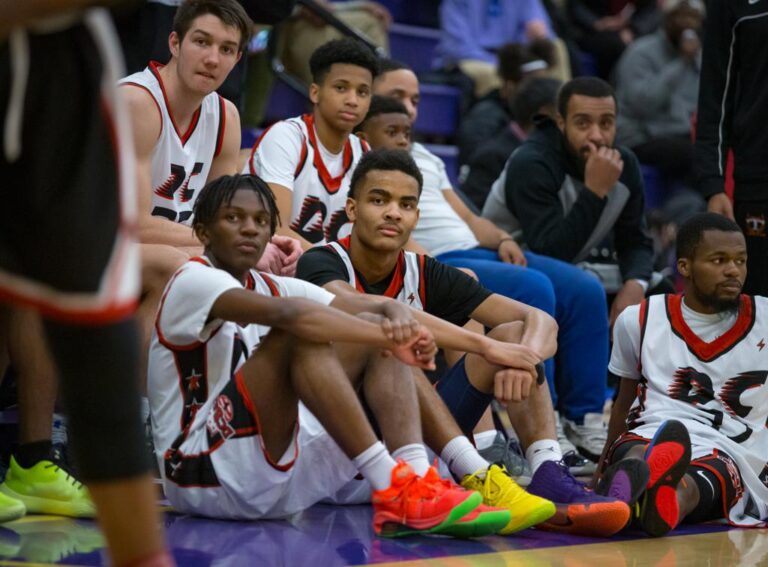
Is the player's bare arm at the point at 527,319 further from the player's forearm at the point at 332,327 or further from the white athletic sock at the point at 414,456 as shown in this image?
the player's forearm at the point at 332,327

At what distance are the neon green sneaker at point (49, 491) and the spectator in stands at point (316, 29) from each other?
387cm

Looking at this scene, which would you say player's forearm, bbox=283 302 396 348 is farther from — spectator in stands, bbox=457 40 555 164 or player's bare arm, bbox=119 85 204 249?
spectator in stands, bbox=457 40 555 164

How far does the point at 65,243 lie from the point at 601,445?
358cm

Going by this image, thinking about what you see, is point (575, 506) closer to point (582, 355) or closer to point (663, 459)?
point (663, 459)

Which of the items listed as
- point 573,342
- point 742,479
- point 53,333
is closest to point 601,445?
point 573,342

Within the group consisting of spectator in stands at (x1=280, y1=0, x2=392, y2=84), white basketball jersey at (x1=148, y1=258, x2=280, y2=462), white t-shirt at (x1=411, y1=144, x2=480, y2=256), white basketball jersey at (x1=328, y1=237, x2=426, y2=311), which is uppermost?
spectator in stands at (x1=280, y1=0, x2=392, y2=84)

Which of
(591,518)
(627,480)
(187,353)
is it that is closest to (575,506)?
(591,518)

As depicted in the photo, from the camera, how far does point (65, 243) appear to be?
1932 mm

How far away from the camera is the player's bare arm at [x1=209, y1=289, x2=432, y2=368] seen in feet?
10.9

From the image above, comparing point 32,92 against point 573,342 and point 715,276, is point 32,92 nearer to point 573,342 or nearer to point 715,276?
point 715,276

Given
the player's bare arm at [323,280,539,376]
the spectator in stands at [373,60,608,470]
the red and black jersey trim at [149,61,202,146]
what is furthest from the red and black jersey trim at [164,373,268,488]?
the spectator in stands at [373,60,608,470]

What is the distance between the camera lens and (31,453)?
12.7ft

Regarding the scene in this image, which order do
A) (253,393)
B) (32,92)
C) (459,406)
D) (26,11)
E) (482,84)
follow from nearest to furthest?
1. (26,11)
2. (32,92)
3. (253,393)
4. (459,406)
5. (482,84)

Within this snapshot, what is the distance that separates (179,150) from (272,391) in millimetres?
1320
